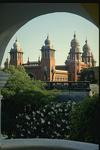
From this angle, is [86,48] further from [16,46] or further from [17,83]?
[17,83]

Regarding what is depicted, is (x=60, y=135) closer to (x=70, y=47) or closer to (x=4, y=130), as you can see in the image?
(x=4, y=130)

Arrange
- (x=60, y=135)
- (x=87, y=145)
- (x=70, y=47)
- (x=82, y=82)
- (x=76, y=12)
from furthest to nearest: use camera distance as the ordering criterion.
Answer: (x=60, y=135)
(x=70, y=47)
(x=82, y=82)
(x=87, y=145)
(x=76, y=12)

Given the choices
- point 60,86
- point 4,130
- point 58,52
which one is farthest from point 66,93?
point 4,130

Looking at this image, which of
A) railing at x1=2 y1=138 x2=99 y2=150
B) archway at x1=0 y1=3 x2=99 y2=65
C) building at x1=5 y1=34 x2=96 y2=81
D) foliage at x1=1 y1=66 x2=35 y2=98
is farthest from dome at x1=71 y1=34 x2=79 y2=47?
archway at x1=0 y1=3 x2=99 y2=65

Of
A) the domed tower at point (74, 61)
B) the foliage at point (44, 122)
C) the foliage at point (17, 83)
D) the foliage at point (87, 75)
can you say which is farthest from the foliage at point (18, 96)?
the foliage at point (87, 75)

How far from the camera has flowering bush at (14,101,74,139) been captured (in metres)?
7.42

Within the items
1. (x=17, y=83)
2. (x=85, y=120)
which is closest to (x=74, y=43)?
(x=17, y=83)

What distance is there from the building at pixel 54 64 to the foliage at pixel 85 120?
20.8 inches

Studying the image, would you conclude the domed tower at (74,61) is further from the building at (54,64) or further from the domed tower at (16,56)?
the domed tower at (16,56)

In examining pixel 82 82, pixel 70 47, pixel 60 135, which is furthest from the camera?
pixel 60 135

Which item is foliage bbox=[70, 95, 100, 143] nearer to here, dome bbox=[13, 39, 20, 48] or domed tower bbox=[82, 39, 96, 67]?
domed tower bbox=[82, 39, 96, 67]

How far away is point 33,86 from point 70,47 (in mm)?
1065

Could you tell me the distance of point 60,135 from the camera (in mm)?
7441

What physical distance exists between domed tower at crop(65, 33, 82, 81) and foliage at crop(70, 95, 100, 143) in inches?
19.8
